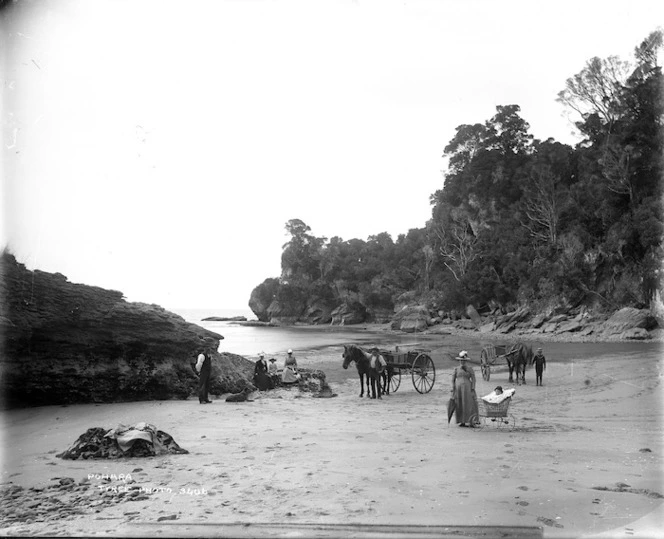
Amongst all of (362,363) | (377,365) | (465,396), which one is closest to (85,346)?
(362,363)

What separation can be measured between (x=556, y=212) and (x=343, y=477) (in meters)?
45.2

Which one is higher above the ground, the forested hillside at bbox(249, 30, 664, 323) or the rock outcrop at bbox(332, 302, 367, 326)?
the forested hillside at bbox(249, 30, 664, 323)

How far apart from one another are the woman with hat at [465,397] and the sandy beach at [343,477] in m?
0.40

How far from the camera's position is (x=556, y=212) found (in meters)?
45.0

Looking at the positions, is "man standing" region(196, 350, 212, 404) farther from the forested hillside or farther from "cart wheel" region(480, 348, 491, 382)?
the forested hillside

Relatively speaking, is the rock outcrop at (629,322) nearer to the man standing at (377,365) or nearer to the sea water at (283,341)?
the sea water at (283,341)

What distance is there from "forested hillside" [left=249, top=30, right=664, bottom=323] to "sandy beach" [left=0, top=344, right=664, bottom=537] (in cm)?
2066

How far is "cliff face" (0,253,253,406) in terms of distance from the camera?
9570mm

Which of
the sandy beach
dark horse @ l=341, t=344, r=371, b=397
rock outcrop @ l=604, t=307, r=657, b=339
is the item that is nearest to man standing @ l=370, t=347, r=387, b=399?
dark horse @ l=341, t=344, r=371, b=397

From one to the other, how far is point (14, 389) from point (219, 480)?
21.9 feet

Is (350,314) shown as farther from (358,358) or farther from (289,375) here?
(358,358)

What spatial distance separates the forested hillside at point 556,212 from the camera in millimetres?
34938

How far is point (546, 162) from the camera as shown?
150 ft

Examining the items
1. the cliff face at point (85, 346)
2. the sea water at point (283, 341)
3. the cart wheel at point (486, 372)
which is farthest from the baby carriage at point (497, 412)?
the sea water at point (283, 341)
